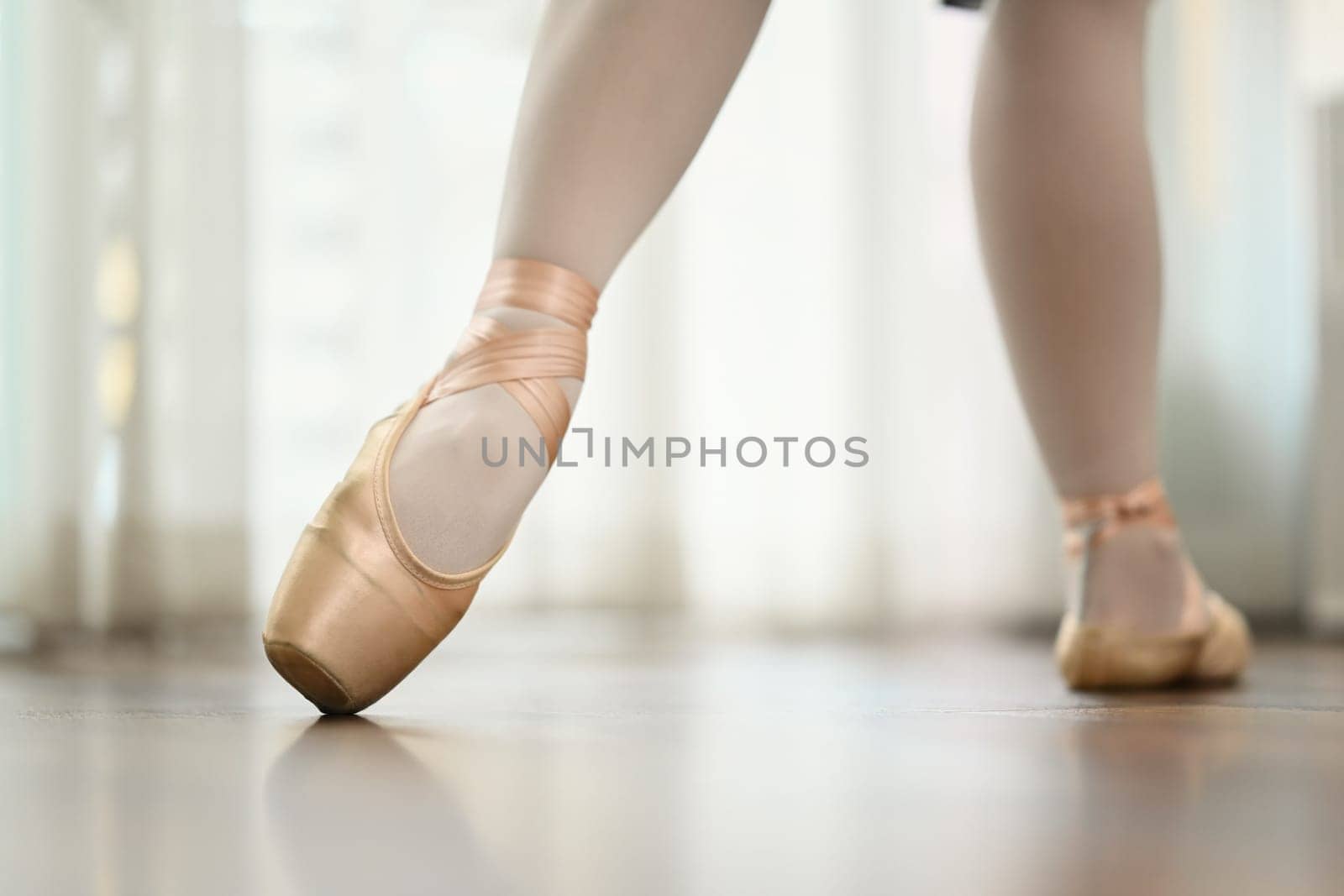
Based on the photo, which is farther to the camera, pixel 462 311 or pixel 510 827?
pixel 462 311

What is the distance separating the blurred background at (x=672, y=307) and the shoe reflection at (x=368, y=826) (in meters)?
1.24

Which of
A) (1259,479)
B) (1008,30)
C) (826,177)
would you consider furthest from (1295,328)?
(1008,30)

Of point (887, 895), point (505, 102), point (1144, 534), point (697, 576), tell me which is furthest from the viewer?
point (505, 102)

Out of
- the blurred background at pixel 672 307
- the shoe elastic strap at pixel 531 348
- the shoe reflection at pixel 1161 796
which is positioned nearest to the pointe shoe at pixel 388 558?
the shoe elastic strap at pixel 531 348

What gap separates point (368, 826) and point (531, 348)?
32 centimetres

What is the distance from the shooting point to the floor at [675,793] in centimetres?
28

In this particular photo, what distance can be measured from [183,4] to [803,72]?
89 cm

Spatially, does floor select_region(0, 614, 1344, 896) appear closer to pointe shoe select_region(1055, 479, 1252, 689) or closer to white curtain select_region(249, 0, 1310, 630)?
pointe shoe select_region(1055, 479, 1252, 689)

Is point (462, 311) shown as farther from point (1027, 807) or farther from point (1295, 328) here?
point (1027, 807)

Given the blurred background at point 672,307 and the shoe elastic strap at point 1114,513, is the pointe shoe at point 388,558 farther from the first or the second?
the blurred background at point 672,307

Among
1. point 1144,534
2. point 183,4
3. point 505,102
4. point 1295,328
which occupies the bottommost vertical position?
point 1144,534

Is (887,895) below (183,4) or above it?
below

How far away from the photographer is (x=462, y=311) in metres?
1.77

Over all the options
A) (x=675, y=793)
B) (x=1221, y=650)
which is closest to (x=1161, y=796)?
(x=675, y=793)
